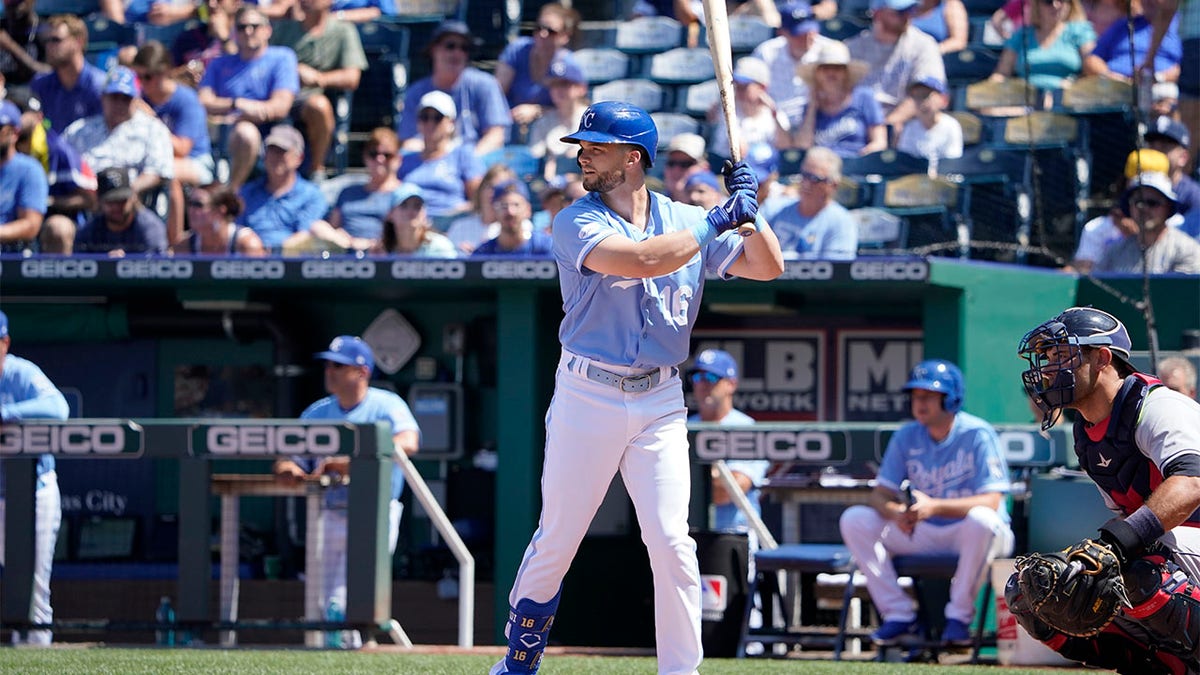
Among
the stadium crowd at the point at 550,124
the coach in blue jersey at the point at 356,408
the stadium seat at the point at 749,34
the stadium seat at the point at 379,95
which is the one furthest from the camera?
the stadium seat at the point at 379,95

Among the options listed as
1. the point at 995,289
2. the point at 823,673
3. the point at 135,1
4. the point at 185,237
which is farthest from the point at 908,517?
the point at 135,1

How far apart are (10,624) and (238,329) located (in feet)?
7.66

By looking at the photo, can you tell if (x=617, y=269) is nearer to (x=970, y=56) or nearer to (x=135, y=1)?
(x=970, y=56)

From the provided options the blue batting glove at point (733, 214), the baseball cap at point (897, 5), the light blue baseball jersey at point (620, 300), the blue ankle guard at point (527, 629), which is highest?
the baseball cap at point (897, 5)

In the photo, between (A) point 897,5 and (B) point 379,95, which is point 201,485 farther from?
(A) point 897,5

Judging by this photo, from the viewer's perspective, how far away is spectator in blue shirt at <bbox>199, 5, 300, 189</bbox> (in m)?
11.1

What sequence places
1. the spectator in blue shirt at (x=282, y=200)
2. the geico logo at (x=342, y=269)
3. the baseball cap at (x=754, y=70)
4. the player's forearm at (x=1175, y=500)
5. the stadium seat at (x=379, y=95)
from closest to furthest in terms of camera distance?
the player's forearm at (x=1175, y=500) → the geico logo at (x=342, y=269) → the spectator in blue shirt at (x=282, y=200) → the baseball cap at (x=754, y=70) → the stadium seat at (x=379, y=95)

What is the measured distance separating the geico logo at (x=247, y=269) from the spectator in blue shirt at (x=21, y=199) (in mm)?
1482

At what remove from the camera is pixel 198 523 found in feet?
24.3

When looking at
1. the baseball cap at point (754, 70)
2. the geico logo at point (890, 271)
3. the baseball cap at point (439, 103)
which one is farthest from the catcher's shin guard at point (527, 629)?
the baseball cap at point (754, 70)

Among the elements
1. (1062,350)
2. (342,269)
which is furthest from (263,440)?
(1062,350)

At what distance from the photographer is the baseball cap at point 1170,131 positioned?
9562mm

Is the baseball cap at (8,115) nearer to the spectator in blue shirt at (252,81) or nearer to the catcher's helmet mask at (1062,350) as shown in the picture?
the spectator in blue shirt at (252,81)

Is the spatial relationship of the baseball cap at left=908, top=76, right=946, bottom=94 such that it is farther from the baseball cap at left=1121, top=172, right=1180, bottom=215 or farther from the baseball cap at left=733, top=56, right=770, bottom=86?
the baseball cap at left=1121, top=172, right=1180, bottom=215
